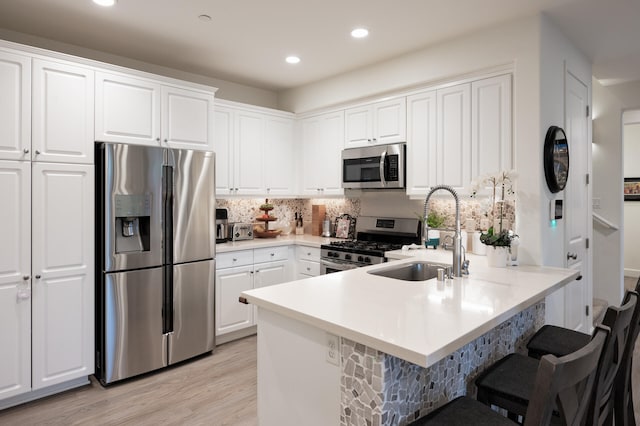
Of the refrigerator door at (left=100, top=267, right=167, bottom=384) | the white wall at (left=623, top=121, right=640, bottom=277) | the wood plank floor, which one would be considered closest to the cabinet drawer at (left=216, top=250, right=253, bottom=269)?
the refrigerator door at (left=100, top=267, right=167, bottom=384)

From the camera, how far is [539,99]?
9.23 ft

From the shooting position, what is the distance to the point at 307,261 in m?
4.28

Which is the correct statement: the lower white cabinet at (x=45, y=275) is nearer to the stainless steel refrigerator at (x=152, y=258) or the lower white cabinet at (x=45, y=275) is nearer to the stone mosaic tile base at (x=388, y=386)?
the stainless steel refrigerator at (x=152, y=258)

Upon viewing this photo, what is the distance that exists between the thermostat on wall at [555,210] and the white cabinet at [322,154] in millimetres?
2011

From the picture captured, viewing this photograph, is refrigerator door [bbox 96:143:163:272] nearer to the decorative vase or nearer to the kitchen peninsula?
the kitchen peninsula

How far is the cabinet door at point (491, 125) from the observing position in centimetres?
300

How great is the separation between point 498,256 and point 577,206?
1.54 m

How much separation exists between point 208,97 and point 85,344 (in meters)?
2.28

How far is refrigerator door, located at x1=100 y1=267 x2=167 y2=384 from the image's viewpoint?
2947 millimetres

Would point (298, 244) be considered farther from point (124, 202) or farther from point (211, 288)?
point (124, 202)

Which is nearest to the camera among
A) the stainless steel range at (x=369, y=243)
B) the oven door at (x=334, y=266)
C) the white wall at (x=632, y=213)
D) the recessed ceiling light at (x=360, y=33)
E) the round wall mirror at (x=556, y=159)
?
the round wall mirror at (x=556, y=159)

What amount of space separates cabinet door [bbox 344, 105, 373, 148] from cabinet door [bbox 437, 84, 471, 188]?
785 mm

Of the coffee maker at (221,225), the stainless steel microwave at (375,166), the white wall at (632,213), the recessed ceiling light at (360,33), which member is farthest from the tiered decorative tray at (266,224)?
the white wall at (632,213)

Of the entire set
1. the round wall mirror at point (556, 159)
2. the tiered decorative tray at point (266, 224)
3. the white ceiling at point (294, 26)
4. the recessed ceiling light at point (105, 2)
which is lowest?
the tiered decorative tray at point (266, 224)
